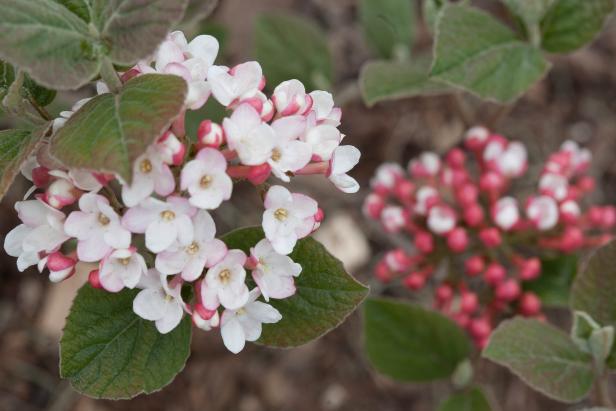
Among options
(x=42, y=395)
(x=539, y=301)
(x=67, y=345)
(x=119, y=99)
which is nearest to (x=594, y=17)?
(x=539, y=301)

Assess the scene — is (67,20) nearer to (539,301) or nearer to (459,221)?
(459,221)

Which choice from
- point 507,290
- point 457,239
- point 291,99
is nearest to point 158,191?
point 291,99

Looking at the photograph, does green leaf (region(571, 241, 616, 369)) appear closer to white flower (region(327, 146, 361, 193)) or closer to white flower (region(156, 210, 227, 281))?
white flower (region(327, 146, 361, 193))

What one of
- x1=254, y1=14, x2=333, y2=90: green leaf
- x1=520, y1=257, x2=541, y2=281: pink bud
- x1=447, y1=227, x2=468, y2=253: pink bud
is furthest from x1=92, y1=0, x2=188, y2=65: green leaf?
x1=520, y1=257, x2=541, y2=281: pink bud

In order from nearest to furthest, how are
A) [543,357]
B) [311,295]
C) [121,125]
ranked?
[121,125] < [311,295] < [543,357]

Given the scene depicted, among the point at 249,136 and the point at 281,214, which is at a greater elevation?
the point at 249,136

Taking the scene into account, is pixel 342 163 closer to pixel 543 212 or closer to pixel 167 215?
pixel 167 215

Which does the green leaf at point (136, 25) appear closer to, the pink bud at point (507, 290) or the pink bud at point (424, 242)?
the pink bud at point (424, 242)

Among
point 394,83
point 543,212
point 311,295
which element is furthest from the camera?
point 543,212
